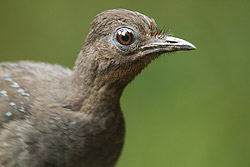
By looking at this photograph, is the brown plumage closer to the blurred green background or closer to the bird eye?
the bird eye

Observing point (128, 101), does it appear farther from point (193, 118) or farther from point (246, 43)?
point (246, 43)

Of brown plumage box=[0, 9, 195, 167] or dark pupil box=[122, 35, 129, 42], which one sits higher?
dark pupil box=[122, 35, 129, 42]

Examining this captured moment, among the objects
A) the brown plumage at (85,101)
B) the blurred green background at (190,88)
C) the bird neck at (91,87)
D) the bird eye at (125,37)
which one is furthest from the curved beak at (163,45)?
the blurred green background at (190,88)

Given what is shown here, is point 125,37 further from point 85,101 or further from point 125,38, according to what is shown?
point 85,101

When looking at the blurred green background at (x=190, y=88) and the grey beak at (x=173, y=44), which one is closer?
the grey beak at (x=173, y=44)

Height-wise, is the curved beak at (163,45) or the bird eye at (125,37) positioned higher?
the bird eye at (125,37)

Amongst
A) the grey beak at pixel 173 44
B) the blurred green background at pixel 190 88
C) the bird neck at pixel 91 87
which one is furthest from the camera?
the blurred green background at pixel 190 88

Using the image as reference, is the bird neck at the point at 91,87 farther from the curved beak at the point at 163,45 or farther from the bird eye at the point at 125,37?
the curved beak at the point at 163,45

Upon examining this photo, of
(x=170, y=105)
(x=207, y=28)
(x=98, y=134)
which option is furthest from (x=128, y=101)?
(x=98, y=134)

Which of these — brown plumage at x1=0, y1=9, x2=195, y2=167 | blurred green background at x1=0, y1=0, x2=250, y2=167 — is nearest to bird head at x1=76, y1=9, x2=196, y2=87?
brown plumage at x1=0, y1=9, x2=195, y2=167
